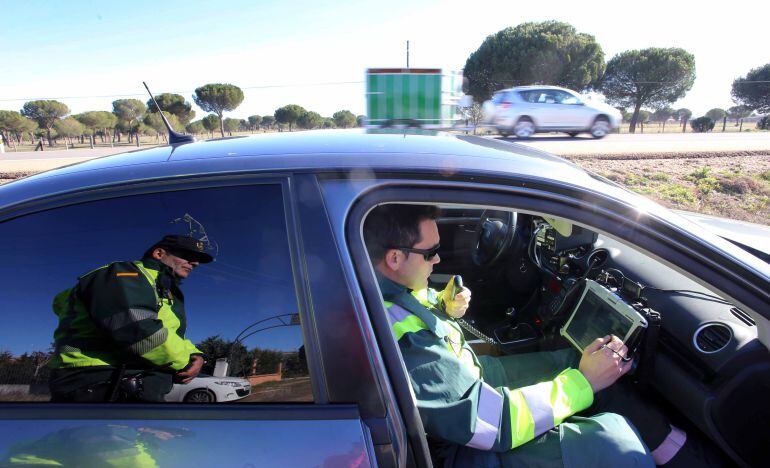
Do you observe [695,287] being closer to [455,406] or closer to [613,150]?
[455,406]

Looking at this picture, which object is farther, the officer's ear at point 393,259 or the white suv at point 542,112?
the white suv at point 542,112

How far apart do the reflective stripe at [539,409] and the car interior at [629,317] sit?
55 centimetres

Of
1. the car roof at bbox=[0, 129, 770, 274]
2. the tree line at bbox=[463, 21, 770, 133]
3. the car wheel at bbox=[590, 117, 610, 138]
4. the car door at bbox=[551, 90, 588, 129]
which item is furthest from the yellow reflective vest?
the tree line at bbox=[463, 21, 770, 133]

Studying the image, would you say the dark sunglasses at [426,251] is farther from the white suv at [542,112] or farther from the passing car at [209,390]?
the white suv at [542,112]

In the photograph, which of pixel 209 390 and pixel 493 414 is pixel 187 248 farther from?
pixel 493 414

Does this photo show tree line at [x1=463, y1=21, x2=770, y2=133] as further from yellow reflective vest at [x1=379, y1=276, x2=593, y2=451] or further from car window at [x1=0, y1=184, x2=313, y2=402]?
car window at [x1=0, y1=184, x2=313, y2=402]

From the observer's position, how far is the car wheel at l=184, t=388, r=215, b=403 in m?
1.12

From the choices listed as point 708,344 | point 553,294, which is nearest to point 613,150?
point 553,294

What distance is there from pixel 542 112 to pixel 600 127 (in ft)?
8.37

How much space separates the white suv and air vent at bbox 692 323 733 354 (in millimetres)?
14055

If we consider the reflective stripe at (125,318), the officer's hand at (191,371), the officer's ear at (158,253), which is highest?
the officer's ear at (158,253)

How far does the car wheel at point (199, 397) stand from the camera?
1.12 m

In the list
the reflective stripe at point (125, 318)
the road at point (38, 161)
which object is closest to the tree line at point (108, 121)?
the road at point (38, 161)

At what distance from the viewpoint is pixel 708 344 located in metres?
1.72
